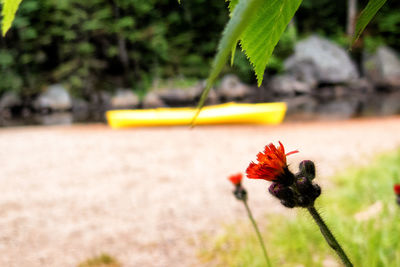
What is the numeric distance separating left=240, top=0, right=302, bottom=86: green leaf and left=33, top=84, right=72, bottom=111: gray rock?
1842cm

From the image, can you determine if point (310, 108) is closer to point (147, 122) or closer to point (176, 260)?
point (147, 122)

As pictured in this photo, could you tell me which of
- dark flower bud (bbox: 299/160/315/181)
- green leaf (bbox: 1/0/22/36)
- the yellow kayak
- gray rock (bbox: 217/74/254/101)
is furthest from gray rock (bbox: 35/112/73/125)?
green leaf (bbox: 1/0/22/36)

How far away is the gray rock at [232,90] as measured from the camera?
1803cm

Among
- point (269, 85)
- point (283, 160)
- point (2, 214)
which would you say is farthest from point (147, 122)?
point (269, 85)

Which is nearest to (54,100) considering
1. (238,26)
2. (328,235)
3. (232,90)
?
(232,90)

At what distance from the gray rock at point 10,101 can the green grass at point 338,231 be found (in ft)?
58.5

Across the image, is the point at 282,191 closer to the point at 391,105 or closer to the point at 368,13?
the point at 368,13

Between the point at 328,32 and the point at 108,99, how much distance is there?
15.3 metres

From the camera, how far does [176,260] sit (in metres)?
2.53

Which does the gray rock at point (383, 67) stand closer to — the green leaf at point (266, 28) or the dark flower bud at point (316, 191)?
the dark flower bud at point (316, 191)

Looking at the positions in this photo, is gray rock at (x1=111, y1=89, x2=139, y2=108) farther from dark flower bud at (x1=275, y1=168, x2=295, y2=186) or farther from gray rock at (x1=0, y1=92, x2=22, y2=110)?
dark flower bud at (x1=275, y1=168, x2=295, y2=186)

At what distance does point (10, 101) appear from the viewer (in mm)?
17484

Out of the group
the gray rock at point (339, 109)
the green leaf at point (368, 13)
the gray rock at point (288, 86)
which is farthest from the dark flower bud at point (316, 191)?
the gray rock at point (288, 86)

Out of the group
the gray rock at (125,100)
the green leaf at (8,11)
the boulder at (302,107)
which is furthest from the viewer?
the gray rock at (125,100)
